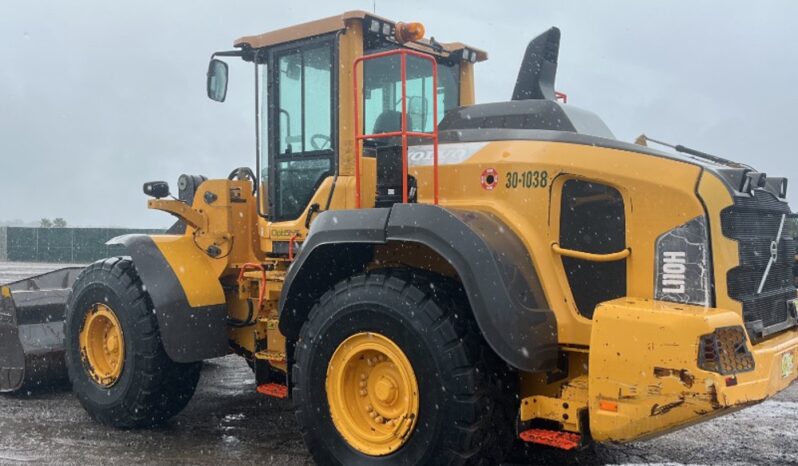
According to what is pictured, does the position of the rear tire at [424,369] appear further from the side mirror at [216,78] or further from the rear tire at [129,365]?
the side mirror at [216,78]

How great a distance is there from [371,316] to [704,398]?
1764 mm

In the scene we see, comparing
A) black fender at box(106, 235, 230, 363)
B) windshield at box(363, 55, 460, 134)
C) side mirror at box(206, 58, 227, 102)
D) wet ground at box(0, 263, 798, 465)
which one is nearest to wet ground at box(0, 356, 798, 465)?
wet ground at box(0, 263, 798, 465)

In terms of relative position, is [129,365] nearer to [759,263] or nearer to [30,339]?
[30,339]

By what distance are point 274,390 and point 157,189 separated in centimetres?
181

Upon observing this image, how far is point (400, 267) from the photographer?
4.77 metres

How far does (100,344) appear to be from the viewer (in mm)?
6508

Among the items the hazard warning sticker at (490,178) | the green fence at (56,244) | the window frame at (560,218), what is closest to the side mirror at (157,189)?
the hazard warning sticker at (490,178)

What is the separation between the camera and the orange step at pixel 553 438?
165 inches

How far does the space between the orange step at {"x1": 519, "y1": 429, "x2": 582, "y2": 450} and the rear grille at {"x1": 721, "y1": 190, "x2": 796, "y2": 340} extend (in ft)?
3.56

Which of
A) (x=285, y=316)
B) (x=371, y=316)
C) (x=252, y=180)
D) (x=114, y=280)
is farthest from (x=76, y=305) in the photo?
(x=371, y=316)

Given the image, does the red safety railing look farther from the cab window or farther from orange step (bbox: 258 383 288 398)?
orange step (bbox: 258 383 288 398)

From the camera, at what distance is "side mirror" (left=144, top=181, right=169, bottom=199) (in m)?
6.24

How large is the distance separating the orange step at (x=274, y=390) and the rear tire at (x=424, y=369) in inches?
32.8

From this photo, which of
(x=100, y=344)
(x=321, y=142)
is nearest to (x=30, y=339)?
(x=100, y=344)
